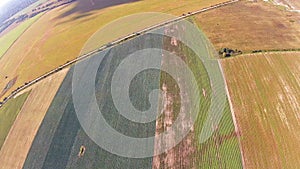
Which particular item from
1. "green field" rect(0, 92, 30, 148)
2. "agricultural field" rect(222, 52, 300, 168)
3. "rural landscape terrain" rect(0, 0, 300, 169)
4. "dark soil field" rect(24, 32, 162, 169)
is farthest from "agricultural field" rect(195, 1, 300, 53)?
"green field" rect(0, 92, 30, 148)

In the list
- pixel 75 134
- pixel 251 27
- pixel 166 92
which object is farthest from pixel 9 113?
pixel 251 27

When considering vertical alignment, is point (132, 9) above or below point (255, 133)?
above

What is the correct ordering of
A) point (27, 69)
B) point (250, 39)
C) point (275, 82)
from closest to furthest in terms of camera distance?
point (275, 82) → point (250, 39) → point (27, 69)

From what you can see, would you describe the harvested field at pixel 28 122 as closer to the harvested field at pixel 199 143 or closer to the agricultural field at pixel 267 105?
the harvested field at pixel 199 143

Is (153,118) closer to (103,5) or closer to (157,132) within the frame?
(157,132)

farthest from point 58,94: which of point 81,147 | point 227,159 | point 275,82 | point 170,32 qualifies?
point 275,82

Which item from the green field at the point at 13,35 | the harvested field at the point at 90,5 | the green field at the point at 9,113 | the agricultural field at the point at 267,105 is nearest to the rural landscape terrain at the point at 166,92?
the agricultural field at the point at 267,105

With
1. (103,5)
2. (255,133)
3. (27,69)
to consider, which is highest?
(103,5)
